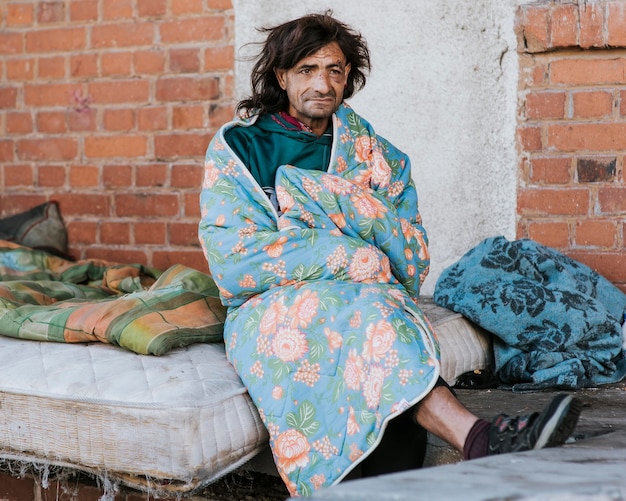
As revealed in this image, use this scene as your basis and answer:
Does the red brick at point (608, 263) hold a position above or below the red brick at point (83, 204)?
below

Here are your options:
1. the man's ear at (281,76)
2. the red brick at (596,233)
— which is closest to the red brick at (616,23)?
the red brick at (596,233)

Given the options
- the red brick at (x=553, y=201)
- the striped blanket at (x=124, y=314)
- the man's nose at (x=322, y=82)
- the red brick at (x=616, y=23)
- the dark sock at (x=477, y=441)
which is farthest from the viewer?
the red brick at (x=553, y=201)

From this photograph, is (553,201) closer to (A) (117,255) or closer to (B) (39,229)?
(A) (117,255)

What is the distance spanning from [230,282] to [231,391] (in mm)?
373

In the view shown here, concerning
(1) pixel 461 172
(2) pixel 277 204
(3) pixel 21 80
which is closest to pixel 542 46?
(1) pixel 461 172

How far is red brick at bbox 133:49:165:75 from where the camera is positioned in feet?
13.6

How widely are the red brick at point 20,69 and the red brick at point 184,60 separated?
0.78m

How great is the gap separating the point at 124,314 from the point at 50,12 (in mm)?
2191

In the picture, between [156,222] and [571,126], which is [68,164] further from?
[571,126]

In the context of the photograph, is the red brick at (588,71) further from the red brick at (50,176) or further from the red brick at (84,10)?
the red brick at (50,176)

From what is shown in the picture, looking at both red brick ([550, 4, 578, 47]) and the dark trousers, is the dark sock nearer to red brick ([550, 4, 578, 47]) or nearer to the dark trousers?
the dark trousers

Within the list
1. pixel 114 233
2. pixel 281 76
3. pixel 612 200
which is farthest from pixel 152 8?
pixel 612 200

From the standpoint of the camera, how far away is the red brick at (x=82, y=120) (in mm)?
4301

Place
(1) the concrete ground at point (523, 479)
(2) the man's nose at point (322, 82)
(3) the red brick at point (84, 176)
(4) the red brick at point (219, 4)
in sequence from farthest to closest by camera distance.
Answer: (3) the red brick at point (84, 176) < (4) the red brick at point (219, 4) < (2) the man's nose at point (322, 82) < (1) the concrete ground at point (523, 479)
